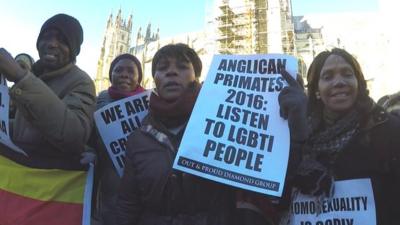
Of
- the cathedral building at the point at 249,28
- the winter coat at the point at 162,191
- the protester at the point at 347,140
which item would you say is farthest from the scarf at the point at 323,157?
the cathedral building at the point at 249,28

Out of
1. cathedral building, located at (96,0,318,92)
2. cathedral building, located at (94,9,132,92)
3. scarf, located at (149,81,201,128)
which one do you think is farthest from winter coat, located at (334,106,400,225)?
cathedral building, located at (94,9,132,92)

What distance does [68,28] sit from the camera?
208 centimetres

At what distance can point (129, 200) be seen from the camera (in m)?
1.86

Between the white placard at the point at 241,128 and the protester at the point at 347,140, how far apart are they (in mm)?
101

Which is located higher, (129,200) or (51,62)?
(51,62)

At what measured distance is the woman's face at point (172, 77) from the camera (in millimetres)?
1905

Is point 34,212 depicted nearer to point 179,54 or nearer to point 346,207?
point 179,54

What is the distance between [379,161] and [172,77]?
1.03 metres

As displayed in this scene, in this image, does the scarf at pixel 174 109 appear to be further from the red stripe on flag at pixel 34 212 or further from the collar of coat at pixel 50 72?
the red stripe on flag at pixel 34 212

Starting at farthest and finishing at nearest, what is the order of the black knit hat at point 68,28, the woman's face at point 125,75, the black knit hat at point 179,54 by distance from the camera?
the woman's face at point 125,75
the black knit hat at point 68,28
the black knit hat at point 179,54

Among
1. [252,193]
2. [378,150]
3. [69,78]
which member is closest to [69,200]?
[69,78]

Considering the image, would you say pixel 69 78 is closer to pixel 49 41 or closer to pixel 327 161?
pixel 49 41

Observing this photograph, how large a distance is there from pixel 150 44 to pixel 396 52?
35.8 meters

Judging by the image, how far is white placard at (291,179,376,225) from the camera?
1.65 metres
